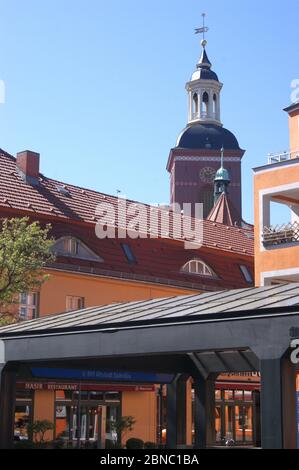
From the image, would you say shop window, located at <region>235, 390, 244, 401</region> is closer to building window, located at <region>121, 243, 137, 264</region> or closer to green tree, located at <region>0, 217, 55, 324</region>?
building window, located at <region>121, 243, 137, 264</region>

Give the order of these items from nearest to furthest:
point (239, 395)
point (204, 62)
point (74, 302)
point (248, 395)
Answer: point (74, 302)
point (239, 395)
point (248, 395)
point (204, 62)

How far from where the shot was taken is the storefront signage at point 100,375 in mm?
19852

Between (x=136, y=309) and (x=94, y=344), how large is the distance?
1.80m

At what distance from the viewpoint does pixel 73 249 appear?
38656 mm

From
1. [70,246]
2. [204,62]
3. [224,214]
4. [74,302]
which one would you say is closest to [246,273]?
[70,246]

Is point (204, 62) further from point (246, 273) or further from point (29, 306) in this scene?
point (29, 306)

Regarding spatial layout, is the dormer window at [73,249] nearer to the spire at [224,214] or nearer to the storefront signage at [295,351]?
the storefront signage at [295,351]

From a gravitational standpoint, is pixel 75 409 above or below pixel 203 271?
below

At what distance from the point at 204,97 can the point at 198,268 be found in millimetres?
64202

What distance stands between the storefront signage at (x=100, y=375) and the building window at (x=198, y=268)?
21714 mm

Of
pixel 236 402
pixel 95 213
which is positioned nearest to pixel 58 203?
pixel 95 213

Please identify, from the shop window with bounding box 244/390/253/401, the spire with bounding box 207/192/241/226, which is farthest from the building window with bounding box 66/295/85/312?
the spire with bounding box 207/192/241/226
